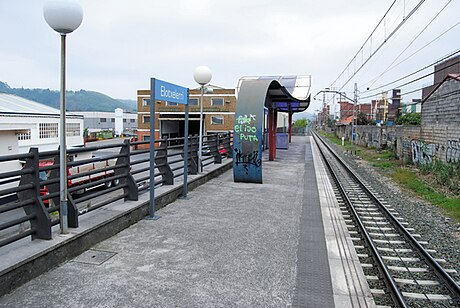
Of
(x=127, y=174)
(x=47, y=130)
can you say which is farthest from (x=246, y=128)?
(x=47, y=130)

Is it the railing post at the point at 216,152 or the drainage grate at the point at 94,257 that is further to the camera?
the railing post at the point at 216,152

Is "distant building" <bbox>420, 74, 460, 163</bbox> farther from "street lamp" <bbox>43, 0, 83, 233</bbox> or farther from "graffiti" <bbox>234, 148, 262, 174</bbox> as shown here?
"street lamp" <bbox>43, 0, 83, 233</bbox>

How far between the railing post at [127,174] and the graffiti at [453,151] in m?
12.1

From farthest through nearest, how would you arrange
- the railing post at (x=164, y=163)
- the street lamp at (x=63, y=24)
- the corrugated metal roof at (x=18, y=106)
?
1. the corrugated metal roof at (x=18, y=106)
2. the railing post at (x=164, y=163)
3. the street lamp at (x=63, y=24)

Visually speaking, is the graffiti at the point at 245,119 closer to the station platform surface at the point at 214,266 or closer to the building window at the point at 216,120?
the station platform surface at the point at 214,266

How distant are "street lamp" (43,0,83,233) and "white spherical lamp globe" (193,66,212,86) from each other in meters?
5.06

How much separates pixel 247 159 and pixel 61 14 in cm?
708

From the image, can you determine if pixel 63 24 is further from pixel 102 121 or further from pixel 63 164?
pixel 102 121

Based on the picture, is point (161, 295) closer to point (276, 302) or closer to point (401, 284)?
point (276, 302)

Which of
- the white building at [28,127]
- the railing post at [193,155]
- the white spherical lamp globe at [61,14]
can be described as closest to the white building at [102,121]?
the white building at [28,127]

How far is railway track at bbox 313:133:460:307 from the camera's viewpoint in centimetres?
415

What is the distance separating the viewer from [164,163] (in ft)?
26.8

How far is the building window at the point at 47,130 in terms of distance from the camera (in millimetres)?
30013

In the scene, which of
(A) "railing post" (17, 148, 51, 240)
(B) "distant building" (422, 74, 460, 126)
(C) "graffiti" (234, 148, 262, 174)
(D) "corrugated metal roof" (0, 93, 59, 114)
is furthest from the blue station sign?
(D) "corrugated metal roof" (0, 93, 59, 114)
